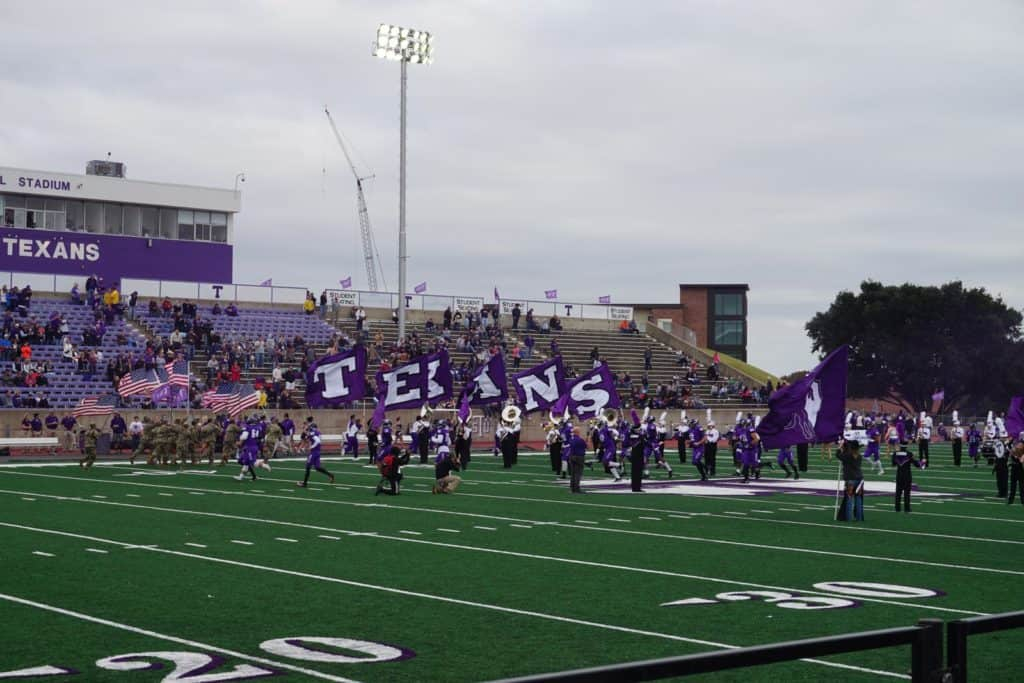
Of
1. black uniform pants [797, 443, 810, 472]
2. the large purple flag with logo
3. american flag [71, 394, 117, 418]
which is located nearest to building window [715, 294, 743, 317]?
american flag [71, 394, 117, 418]

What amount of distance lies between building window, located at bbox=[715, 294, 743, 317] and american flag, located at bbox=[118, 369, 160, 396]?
4820cm

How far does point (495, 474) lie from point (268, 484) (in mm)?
6076

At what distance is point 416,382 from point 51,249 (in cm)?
2804

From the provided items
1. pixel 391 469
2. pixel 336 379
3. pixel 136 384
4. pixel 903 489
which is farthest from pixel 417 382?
pixel 903 489

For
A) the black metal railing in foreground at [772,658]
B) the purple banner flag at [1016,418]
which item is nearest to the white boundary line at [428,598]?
the black metal railing in foreground at [772,658]

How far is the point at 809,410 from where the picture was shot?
19969 millimetres

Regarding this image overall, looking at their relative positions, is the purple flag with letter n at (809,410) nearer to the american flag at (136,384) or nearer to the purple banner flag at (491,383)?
the purple banner flag at (491,383)

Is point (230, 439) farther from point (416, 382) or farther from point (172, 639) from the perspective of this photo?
point (172, 639)

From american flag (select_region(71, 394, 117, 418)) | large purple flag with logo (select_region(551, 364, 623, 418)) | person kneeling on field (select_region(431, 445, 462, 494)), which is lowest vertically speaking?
person kneeling on field (select_region(431, 445, 462, 494))

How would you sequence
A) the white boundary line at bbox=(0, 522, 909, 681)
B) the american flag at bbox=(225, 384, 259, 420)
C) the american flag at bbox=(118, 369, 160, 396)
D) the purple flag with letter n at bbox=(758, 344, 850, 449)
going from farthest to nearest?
1. the american flag at bbox=(118, 369, 160, 396)
2. the american flag at bbox=(225, 384, 259, 420)
3. the purple flag with letter n at bbox=(758, 344, 850, 449)
4. the white boundary line at bbox=(0, 522, 909, 681)

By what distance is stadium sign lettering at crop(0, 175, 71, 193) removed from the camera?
55062mm

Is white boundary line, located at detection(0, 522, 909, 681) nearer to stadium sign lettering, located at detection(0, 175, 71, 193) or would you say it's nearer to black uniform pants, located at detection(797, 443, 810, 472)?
black uniform pants, located at detection(797, 443, 810, 472)

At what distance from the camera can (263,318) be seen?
5588cm

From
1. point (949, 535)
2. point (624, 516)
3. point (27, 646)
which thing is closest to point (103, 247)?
point (624, 516)
